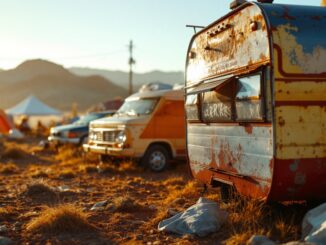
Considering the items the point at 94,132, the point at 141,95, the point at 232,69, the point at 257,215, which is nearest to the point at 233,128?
the point at 232,69

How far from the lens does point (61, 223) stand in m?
6.10

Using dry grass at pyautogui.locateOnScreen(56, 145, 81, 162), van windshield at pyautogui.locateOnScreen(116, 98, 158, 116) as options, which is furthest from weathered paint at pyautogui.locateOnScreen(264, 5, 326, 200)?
dry grass at pyautogui.locateOnScreen(56, 145, 81, 162)

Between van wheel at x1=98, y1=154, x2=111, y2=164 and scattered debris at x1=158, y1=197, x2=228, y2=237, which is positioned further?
van wheel at x1=98, y1=154, x2=111, y2=164

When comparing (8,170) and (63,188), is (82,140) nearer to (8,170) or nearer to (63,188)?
(8,170)

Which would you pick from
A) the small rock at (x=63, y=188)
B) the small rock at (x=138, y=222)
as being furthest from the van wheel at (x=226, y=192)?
the small rock at (x=63, y=188)

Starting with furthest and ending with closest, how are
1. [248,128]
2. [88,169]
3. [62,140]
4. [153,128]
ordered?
[62,140], [88,169], [153,128], [248,128]

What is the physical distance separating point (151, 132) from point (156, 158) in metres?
0.71

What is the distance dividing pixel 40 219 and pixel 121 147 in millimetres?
5586

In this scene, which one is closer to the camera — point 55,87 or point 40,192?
point 40,192

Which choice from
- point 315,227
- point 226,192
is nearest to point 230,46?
point 226,192

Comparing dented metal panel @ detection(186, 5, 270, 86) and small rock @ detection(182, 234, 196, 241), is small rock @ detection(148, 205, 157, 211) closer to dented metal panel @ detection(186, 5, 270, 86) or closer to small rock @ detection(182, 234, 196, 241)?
small rock @ detection(182, 234, 196, 241)

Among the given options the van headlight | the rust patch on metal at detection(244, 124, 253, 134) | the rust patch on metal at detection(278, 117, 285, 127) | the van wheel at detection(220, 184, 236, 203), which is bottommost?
the van wheel at detection(220, 184, 236, 203)

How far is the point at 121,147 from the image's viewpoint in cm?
1173

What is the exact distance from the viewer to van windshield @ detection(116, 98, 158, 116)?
1214 centimetres
